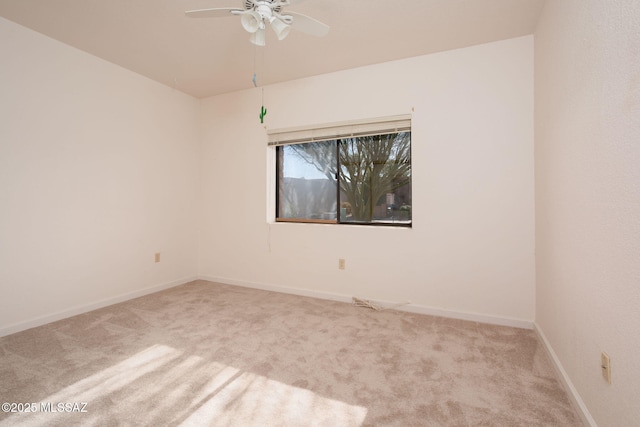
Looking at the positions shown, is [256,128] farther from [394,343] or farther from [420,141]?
[394,343]

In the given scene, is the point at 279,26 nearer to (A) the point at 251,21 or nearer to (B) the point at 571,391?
(A) the point at 251,21

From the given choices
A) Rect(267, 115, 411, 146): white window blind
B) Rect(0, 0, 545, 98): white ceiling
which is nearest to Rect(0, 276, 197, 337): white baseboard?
Rect(267, 115, 411, 146): white window blind

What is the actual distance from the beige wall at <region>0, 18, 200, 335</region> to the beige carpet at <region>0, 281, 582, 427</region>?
0.41 meters

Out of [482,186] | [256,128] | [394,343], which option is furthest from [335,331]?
[256,128]

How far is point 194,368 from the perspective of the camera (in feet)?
5.87

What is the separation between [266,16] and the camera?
5.52ft

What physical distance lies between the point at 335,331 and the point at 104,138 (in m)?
2.85

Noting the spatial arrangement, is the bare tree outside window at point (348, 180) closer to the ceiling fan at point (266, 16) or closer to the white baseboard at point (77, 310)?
the ceiling fan at point (266, 16)

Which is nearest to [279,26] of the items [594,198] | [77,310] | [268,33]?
[268,33]

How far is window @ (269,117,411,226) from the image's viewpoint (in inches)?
116

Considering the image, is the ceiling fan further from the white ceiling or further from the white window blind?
the white window blind

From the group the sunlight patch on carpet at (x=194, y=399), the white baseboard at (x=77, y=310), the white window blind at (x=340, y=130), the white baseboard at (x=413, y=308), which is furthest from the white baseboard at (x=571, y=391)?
the white baseboard at (x=77, y=310)

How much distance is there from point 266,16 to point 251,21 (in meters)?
0.13

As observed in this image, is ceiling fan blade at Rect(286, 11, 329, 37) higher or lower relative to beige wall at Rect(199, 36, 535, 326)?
higher
